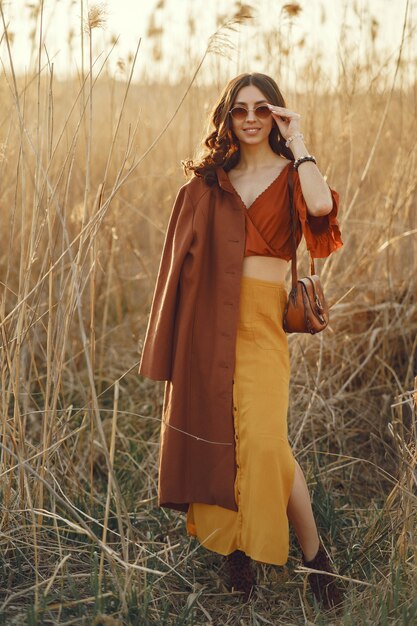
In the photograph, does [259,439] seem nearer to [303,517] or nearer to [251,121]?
[303,517]

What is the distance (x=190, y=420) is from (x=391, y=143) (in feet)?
8.01

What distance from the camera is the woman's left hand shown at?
255 centimetres

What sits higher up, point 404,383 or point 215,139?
point 215,139

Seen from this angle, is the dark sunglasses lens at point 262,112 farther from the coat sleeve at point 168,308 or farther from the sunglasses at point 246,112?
the coat sleeve at point 168,308

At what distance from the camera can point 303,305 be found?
2.54 m

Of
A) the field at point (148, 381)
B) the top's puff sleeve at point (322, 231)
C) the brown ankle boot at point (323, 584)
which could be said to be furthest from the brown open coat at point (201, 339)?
the brown ankle boot at point (323, 584)

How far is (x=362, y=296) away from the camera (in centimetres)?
402

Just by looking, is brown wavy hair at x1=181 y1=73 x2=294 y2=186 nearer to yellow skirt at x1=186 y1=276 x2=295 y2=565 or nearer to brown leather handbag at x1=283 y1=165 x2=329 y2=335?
brown leather handbag at x1=283 y1=165 x2=329 y2=335

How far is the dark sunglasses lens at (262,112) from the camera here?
257 cm

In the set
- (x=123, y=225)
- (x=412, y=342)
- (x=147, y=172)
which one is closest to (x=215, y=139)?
(x=412, y=342)

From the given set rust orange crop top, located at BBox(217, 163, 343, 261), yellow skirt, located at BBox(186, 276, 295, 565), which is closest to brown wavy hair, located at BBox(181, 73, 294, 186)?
rust orange crop top, located at BBox(217, 163, 343, 261)

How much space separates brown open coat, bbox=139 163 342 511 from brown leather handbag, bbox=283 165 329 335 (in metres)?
0.07

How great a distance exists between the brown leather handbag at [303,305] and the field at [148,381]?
358mm

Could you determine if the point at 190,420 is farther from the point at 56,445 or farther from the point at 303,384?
the point at 303,384
